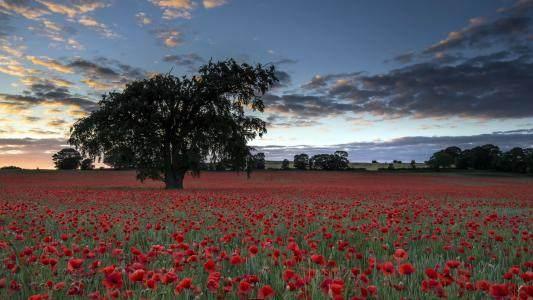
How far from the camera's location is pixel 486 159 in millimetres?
88312

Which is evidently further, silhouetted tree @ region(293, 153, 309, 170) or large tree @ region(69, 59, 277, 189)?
silhouetted tree @ region(293, 153, 309, 170)

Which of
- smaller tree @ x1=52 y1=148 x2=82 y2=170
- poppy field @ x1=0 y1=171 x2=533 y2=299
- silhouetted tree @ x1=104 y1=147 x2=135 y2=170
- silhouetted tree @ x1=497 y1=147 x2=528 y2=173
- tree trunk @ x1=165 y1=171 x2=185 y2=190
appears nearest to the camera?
poppy field @ x1=0 y1=171 x2=533 y2=299

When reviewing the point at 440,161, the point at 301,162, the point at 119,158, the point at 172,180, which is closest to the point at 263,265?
the point at 119,158

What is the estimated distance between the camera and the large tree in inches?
1141

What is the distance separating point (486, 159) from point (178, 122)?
78959 millimetres

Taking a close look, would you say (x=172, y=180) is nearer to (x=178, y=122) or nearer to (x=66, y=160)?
(x=178, y=122)

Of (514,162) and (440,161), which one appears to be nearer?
(514,162)

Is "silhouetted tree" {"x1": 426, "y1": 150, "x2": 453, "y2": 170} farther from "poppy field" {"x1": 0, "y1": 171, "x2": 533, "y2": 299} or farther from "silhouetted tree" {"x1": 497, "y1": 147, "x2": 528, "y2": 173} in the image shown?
"poppy field" {"x1": 0, "y1": 171, "x2": 533, "y2": 299}

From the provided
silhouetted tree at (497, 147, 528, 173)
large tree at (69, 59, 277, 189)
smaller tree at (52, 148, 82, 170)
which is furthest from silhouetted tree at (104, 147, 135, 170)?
silhouetted tree at (497, 147, 528, 173)

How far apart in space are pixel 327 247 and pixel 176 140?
25.5 meters

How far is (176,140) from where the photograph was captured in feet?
99.9

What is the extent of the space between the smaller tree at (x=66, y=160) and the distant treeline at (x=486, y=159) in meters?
76.9

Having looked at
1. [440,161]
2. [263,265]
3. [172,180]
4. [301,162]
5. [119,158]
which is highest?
[301,162]

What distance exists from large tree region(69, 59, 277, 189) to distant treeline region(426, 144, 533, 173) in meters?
67.1
